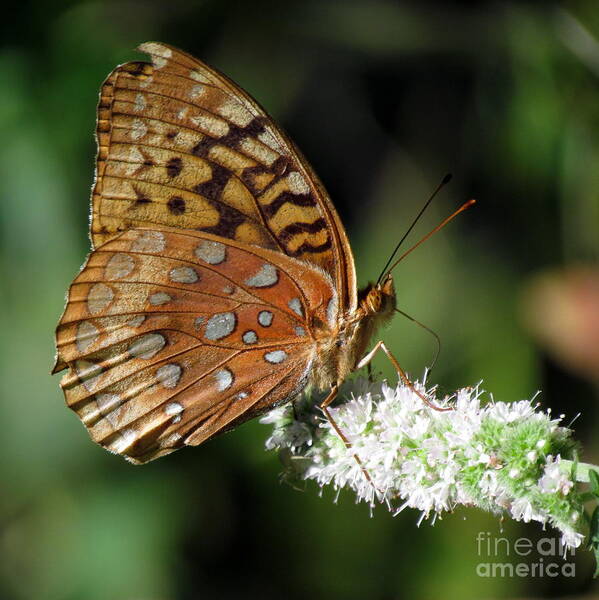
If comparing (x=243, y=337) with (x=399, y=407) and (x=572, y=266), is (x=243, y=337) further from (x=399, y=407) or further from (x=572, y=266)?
(x=572, y=266)

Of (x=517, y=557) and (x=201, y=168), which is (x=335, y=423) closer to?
(x=201, y=168)

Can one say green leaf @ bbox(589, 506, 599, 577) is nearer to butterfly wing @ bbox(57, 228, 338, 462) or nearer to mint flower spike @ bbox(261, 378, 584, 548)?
mint flower spike @ bbox(261, 378, 584, 548)

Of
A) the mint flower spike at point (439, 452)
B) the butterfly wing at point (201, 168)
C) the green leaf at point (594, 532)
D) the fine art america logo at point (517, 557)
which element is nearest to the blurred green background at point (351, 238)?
the fine art america logo at point (517, 557)

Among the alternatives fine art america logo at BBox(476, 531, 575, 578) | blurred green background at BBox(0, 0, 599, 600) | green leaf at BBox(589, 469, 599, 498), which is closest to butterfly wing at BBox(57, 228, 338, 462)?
green leaf at BBox(589, 469, 599, 498)

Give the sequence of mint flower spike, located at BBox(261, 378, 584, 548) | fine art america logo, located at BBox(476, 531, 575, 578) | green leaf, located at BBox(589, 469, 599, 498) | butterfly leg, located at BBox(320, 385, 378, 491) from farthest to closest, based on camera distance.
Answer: fine art america logo, located at BBox(476, 531, 575, 578) < butterfly leg, located at BBox(320, 385, 378, 491) < mint flower spike, located at BBox(261, 378, 584, 548) < green leaf, located at BBox(589, 469, 599, 498)

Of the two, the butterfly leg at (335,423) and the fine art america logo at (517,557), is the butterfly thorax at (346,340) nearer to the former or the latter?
the butterfly leg at (335,423)

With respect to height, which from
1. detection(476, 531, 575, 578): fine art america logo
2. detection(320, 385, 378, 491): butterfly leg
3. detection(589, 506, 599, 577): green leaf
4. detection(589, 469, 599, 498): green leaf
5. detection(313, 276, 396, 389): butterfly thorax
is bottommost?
detection(476, 531, 575, 578): fine art america logo

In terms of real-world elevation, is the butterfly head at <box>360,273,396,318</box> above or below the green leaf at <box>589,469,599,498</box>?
above
